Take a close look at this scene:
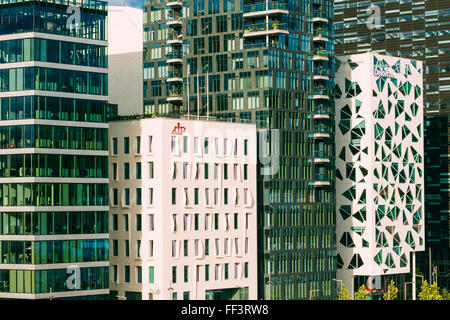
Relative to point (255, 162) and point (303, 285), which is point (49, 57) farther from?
point (303, 285)

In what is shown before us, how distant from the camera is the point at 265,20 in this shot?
154 metres

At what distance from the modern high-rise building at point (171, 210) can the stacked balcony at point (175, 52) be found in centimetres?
3580

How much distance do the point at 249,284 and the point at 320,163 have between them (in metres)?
29.3

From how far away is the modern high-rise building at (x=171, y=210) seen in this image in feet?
414

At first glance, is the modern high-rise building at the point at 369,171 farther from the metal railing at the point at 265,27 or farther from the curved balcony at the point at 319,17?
the metal railing at the point at 265,27

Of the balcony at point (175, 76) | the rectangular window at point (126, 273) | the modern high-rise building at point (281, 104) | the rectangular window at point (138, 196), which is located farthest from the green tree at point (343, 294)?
the balcony at point (175, 76)

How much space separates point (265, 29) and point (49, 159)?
185 ft

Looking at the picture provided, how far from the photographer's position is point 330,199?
161250mm

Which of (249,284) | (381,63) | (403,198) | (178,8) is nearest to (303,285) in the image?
(249,284)

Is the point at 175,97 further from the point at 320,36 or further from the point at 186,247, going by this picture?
the point at 186,247

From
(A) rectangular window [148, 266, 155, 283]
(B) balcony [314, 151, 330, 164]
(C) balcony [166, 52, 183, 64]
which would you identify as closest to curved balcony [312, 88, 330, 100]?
(B) balcony [314, 151, 330, 164]

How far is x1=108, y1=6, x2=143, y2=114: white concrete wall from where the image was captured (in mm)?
176250

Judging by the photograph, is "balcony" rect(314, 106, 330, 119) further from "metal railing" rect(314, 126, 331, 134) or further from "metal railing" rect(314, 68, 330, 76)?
"metal railing" rect(314, 68, 330, 76)
